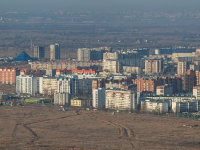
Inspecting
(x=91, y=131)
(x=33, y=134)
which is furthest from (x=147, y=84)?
(x=33, y=134)

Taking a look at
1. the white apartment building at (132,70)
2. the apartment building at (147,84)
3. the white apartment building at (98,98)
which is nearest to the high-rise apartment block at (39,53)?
the white apartment building at (132,70)

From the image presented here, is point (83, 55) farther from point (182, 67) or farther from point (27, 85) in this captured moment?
point (27, 85)

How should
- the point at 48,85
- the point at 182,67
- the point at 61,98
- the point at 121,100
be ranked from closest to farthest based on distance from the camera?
1. the point at 121,100
2. the point at 61,98
3. the point at 48,85
4. the point at 182,67

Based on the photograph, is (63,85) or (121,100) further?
(63,85)

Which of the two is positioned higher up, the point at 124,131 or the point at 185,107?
the point at 185,107

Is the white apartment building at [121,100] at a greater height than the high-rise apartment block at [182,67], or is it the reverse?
the high-rise apartment block at [182,67]

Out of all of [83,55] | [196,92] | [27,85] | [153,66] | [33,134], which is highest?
[83,55]

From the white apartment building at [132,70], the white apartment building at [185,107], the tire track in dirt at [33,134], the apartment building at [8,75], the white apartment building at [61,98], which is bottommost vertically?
the tire track in dirt at [33,134]

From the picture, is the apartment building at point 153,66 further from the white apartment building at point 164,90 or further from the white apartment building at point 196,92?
the white apartment building at point 196,92
